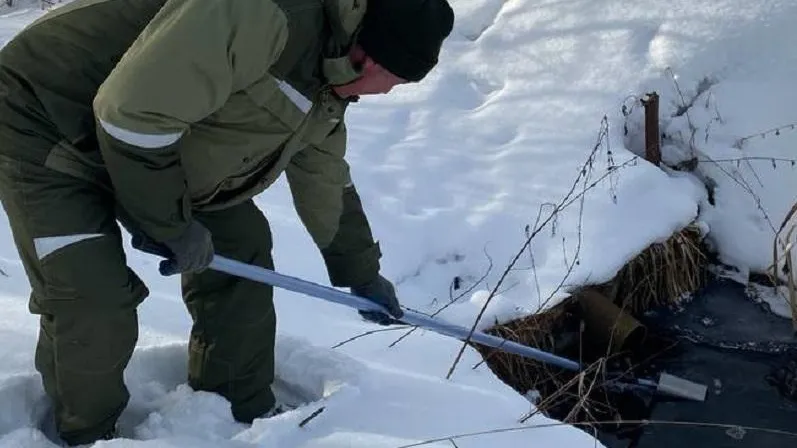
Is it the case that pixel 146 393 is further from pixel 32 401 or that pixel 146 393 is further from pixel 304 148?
pixel 304 148

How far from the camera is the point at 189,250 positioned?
81.8 inches

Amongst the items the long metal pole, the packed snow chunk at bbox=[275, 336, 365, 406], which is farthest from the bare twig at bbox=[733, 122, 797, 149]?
the packed snow chunk at bbox=[275, 336, 365, 406]

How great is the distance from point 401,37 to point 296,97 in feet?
0.97

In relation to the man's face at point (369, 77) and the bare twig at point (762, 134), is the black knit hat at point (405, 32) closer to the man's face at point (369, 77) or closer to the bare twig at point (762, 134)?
the man's face at point (369, 77)

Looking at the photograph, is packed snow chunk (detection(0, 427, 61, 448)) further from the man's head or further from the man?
the man's head

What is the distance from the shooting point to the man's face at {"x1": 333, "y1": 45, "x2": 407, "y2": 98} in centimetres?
199

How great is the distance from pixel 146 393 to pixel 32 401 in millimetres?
300

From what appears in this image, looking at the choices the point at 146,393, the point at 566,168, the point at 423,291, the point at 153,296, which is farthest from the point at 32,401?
the point at 566,168

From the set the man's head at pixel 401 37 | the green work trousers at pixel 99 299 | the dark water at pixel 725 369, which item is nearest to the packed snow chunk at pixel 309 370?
the green work trousers at pixel 99 299

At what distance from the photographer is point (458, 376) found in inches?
109

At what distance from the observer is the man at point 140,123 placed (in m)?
1.78

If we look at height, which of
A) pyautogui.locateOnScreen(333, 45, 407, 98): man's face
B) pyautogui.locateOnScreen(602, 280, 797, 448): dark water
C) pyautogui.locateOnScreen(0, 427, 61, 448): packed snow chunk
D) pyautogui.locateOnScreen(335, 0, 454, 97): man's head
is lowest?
pyautogui.locateOnScreen(602, 280, 797, 448): dark water

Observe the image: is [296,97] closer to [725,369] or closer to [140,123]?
[140,123]

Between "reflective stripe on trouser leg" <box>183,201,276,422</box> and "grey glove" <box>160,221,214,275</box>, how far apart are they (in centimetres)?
31
